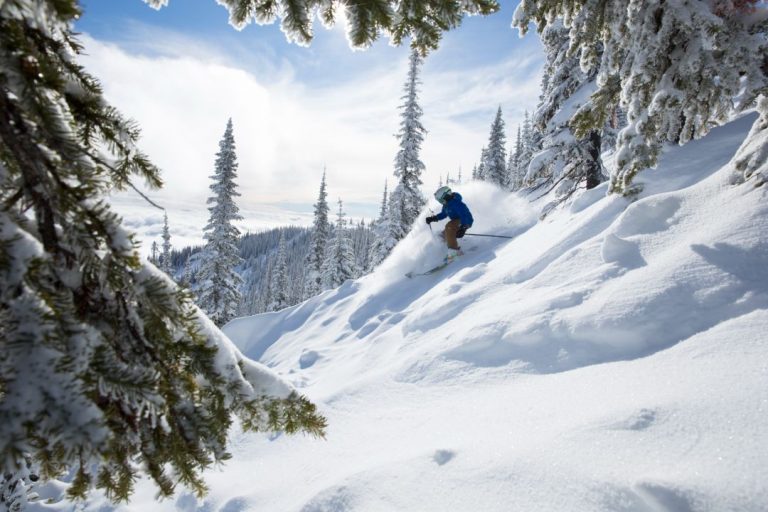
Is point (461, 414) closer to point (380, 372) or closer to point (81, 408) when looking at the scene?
point (380, 372)

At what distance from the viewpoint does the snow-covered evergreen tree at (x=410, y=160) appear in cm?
2956

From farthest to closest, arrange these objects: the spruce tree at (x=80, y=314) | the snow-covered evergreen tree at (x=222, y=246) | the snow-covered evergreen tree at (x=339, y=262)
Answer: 1. the snow-covered evergreen tree at (x=339, y=262)
2. the snow-covered evergreen tree at (x=222, y=246)
3. the spruce tree at (x=80, y=314)

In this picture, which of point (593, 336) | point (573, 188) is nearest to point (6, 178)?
point (593, 336)

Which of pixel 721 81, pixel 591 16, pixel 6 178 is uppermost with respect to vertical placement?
pixel 591 16

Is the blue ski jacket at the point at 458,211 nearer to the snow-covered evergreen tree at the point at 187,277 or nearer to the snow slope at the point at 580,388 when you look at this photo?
the snow slope at the point at 580,388

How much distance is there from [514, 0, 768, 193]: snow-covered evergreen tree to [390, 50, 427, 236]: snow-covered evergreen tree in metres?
23.4

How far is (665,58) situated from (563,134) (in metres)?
8.29

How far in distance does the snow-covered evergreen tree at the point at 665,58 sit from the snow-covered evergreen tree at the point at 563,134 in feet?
21.0

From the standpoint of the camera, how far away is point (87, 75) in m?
1.59

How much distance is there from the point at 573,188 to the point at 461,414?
38.6 feet

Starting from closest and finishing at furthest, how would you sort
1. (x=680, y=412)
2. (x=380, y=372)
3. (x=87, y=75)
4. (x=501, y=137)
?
(x=87, y=75), (x=680, y=412), (x=380, y=372), (x=501, y=137)

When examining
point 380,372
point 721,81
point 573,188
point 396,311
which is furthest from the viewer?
point 573,188

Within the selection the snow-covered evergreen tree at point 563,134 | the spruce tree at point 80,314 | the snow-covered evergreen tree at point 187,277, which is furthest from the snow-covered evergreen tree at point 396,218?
the spruce tree at point 80,314

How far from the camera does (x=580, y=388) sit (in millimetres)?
3508
